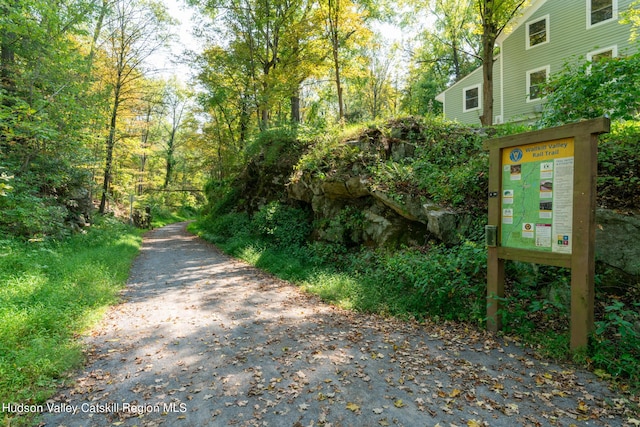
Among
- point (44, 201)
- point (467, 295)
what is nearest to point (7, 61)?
point (44, 201)

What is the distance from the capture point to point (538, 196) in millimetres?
4141

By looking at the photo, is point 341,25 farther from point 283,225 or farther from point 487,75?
point 283,225

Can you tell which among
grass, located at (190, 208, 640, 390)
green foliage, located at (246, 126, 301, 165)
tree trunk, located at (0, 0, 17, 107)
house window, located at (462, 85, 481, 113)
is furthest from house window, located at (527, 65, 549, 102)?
tree trunk, located at (0, 0, 17, 107)

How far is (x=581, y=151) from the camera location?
3680 mm

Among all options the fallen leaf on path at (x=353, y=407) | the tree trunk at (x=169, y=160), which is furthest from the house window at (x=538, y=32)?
the tree trunk at (x=169, y=160)

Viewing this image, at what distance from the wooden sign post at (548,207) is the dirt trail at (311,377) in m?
0.88

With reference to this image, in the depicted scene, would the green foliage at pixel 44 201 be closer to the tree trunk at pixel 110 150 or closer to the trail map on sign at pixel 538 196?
the tree trunk at pixel 110 150

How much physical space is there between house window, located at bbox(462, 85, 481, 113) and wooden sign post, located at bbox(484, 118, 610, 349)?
16201 millimetres

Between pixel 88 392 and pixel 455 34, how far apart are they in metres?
24.8

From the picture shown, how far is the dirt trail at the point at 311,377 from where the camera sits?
2.96m

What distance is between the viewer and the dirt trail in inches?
116

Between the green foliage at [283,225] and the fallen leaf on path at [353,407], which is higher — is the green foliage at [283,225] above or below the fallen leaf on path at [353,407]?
above

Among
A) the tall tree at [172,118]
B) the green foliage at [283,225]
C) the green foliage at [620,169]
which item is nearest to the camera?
the green foliage at [620,169]

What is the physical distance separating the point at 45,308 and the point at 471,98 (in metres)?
21.0
